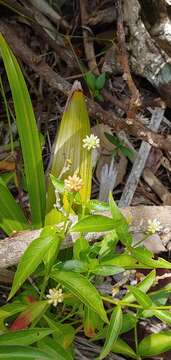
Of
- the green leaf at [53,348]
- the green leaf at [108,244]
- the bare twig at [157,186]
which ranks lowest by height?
the bare twig at [157,186]

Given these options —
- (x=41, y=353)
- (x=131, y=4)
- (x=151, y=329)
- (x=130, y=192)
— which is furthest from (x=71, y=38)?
(x=41, y=353)

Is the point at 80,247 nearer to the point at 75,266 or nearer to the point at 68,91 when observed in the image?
the point at 75,266

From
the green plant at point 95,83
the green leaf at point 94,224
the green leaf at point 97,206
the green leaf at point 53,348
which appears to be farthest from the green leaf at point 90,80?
the green leaf at point 53,348

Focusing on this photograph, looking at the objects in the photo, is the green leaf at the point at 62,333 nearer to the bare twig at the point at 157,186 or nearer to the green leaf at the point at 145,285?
the green leaf at the point at 145,285

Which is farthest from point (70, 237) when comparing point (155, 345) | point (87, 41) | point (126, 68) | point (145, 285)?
point (87, 41)

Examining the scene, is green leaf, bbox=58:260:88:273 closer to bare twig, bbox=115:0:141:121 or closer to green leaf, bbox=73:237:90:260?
green leaf, bbox=73:237:90:260
